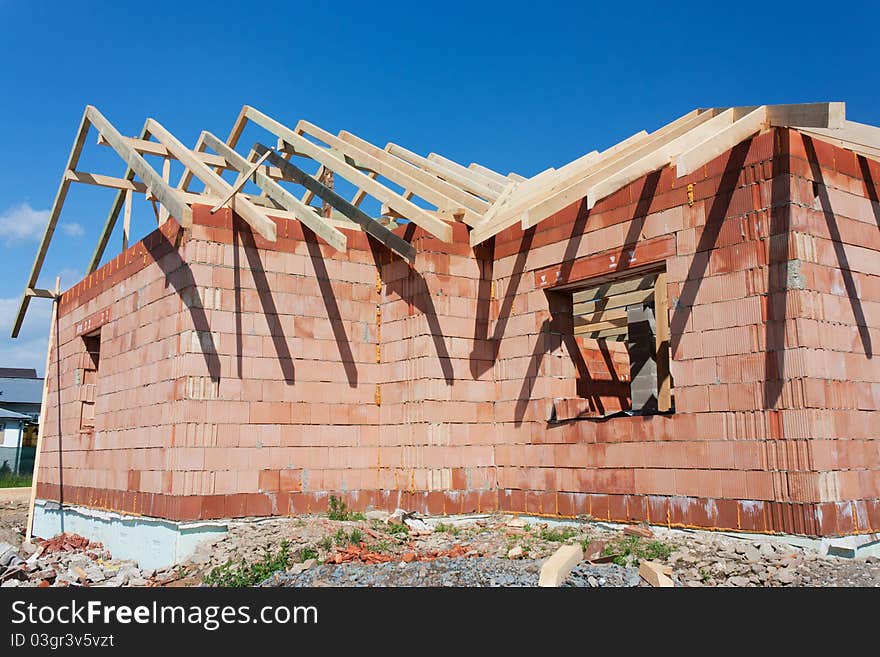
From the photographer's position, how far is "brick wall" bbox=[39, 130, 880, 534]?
8.09 m

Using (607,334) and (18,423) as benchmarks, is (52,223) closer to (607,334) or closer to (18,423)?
(607,334)

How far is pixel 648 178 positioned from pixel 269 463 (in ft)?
18.6

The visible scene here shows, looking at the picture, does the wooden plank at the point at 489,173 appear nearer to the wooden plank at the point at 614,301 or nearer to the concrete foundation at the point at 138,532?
the wooden plank at the point at 614,301

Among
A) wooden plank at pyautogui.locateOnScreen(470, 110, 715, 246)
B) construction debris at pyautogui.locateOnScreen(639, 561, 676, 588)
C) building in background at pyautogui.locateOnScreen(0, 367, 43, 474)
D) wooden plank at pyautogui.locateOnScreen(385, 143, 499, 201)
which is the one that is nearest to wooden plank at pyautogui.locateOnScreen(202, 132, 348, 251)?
wooden plank at pyautogui.locateOnScreen(470, 110, 715, 246)

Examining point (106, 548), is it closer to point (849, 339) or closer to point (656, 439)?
point (656, 439)

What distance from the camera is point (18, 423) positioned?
3344cm

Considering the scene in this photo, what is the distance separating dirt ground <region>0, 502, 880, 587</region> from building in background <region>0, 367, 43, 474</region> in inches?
900

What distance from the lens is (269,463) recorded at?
10.3 m

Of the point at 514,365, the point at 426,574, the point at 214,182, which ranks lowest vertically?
→ the point at 426,574

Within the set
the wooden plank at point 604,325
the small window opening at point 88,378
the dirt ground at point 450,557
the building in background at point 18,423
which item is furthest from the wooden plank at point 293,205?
the building in background at point 18,423

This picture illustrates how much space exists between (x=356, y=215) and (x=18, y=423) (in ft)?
91.6

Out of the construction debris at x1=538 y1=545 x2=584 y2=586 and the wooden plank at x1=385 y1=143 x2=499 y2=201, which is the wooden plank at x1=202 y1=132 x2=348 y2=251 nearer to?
the wooden plank at x1=385 y1=143 x2=499 y2=201

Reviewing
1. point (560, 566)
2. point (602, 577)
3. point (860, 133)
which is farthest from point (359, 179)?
point (602, 577)

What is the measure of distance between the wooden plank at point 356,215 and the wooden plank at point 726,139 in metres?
3.68
